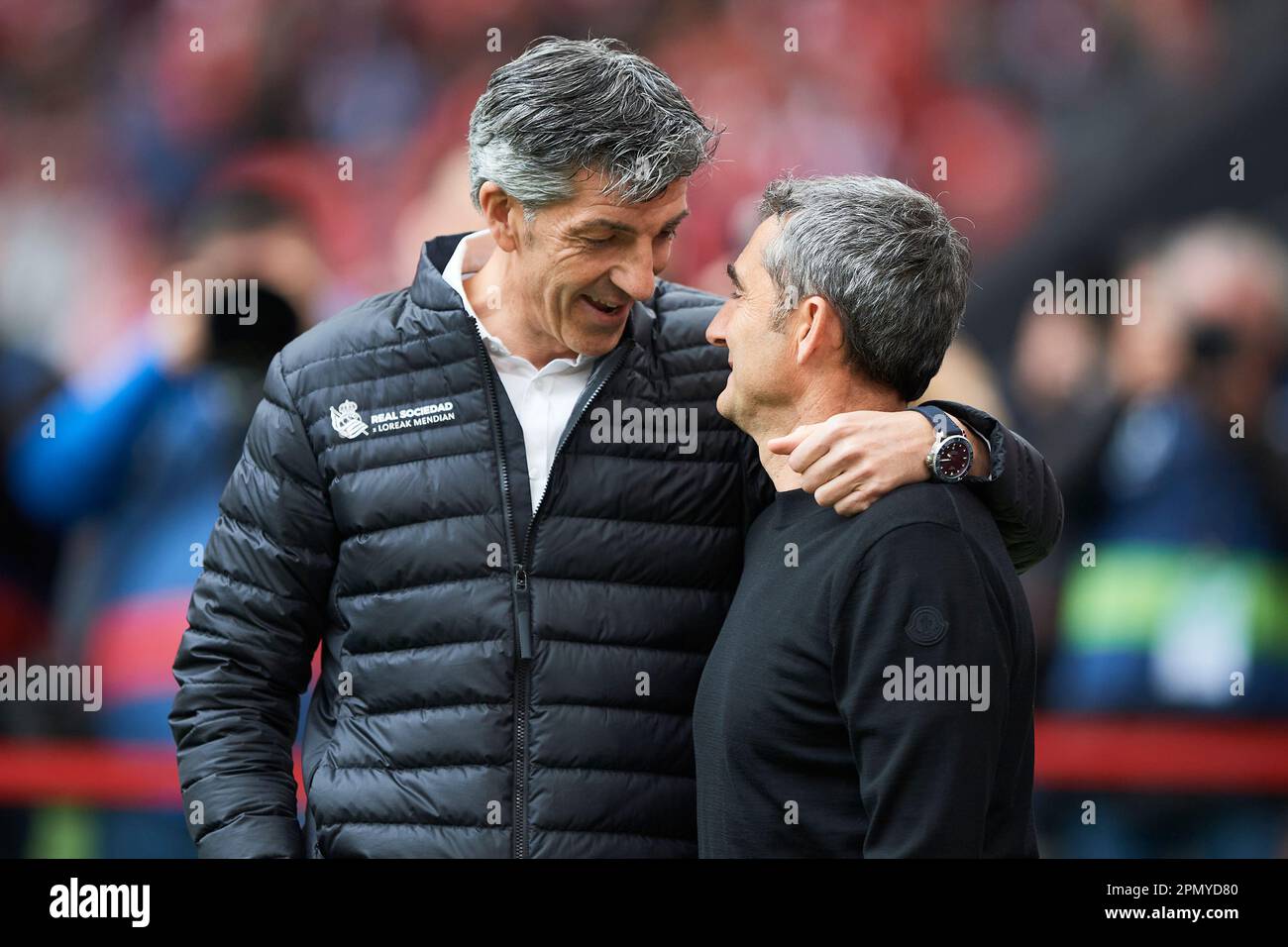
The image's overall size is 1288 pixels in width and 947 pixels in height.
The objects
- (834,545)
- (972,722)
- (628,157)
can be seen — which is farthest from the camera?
(628,157)

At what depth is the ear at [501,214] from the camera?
233 cm

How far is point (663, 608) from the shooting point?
7.39 ft

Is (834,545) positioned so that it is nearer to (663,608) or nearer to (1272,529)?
(663,608)

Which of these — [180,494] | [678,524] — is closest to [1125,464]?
[678,524]

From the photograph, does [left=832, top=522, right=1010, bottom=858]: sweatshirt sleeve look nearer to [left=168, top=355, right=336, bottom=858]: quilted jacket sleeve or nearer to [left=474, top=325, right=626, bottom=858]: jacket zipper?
[left=474, top=325, right=626, bottom=858]: jacket zipper

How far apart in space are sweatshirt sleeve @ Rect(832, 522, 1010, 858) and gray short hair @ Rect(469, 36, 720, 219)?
708 mm

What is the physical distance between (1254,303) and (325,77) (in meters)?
2.92

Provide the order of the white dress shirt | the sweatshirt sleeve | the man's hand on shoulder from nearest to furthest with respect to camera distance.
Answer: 1. the sweatshirt sleeve
2. the man's hand on shoulder
3. the white dress shirt

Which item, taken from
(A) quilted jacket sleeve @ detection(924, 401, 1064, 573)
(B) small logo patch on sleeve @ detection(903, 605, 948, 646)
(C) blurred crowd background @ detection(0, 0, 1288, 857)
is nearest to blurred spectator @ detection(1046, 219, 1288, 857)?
(C) blurred crowd background @ detection(0, 0, 1288, 857)

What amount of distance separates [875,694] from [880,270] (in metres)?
0.61

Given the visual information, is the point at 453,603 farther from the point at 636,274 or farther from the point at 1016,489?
the point at 1016,489

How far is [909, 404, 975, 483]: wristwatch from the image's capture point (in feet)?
6.53

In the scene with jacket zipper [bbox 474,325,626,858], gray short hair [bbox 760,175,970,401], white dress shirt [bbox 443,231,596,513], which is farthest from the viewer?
white dress shirt [bbox 443,231,596,513]

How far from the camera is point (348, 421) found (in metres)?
2.32
